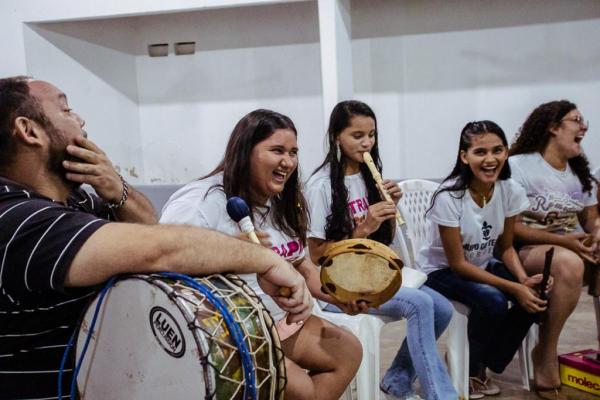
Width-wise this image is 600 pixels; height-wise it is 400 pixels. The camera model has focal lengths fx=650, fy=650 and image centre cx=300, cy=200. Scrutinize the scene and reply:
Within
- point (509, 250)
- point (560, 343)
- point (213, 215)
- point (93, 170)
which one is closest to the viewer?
point (93, 170)

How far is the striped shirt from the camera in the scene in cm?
119

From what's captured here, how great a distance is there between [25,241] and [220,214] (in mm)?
812

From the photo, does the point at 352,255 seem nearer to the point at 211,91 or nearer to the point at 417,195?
the point at 417,195

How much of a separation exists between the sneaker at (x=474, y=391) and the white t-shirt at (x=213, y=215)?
3.76 ft

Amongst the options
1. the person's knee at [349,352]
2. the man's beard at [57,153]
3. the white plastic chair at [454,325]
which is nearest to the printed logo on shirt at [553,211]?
the white plastic chair at [454,325]

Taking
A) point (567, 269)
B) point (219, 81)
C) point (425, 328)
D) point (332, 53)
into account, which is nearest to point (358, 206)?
point (425, 328)

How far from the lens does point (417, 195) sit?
3186mm

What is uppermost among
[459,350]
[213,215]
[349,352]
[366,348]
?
[213,215]

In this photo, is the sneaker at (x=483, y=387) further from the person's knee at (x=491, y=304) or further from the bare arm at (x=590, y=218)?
the bare arm at (x=590, y=218)

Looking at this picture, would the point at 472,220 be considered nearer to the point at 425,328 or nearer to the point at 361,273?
the point at 425,328

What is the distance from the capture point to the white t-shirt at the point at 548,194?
9.93 ft

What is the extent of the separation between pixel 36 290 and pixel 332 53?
12.1 ft

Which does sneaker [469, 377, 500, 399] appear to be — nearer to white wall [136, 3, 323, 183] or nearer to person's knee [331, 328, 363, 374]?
person's knee [331, 328, 363, 374]

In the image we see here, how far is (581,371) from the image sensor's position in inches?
107
